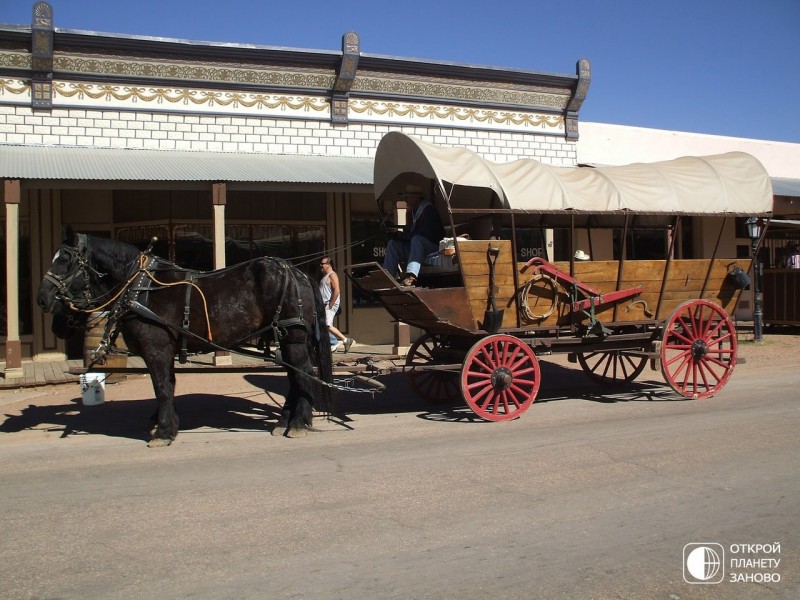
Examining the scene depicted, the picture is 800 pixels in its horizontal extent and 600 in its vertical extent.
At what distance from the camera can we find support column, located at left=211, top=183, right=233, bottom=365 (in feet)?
40.4

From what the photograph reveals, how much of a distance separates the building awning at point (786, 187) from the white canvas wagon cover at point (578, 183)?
7.60 meters

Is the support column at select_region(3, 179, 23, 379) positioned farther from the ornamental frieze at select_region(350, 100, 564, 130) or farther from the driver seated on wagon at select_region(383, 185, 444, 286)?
the ornamental frieze at select_region(350, 100, 564, 130)

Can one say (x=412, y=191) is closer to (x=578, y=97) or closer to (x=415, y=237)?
(x=415, y=237)

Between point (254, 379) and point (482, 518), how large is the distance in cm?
727

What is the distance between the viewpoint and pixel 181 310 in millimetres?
7637

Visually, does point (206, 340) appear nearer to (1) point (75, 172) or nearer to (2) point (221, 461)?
(2) point (221, 461)

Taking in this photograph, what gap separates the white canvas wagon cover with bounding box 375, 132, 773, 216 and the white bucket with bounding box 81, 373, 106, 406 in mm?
4153

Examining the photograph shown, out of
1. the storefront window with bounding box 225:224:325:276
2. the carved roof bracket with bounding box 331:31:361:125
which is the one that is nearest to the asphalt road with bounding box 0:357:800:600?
the storefront window with bounding box 225:224:325:276

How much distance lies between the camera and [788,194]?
17.2 metres

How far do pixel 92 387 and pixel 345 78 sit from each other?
8.97m

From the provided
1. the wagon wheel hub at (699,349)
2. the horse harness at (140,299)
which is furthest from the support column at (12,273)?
the wagon wheel hub at (699,349)

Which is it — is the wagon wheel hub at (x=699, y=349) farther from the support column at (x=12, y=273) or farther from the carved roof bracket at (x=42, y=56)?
the carved roof bracket at (x=42, y=56)

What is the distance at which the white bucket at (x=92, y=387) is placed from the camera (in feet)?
26.9

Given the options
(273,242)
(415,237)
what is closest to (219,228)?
(273,242)
